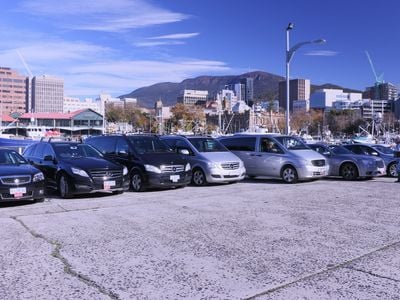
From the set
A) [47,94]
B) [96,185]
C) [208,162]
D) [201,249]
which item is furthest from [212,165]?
[47,94]

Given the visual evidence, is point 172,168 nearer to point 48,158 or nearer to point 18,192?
point 48,158

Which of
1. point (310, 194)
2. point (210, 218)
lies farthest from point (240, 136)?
point (210, 218)

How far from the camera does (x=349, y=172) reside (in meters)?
17.8

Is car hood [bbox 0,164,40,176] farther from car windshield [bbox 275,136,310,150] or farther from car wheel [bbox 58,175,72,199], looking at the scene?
car windshield [bbox 275,136,310,150]

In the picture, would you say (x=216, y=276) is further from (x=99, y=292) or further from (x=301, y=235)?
(x=301, y=235)

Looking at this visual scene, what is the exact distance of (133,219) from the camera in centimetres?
882

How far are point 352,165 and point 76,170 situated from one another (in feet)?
34.9

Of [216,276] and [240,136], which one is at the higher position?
[240,136]

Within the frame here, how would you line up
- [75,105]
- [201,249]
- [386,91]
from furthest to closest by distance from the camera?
[75,105] → [386,91] → [201,249]

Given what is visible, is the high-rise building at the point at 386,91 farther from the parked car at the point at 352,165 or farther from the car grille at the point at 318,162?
the car grille at the point at 318,162

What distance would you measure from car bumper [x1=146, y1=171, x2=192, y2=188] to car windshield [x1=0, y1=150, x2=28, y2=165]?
3416 mm

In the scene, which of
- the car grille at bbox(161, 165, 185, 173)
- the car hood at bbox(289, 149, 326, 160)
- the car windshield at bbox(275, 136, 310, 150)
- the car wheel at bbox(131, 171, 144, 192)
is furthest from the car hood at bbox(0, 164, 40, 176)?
the car windshield at bbox(275, 136, 310, 150)

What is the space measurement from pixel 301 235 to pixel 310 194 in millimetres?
5304

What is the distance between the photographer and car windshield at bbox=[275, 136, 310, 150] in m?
16.9
